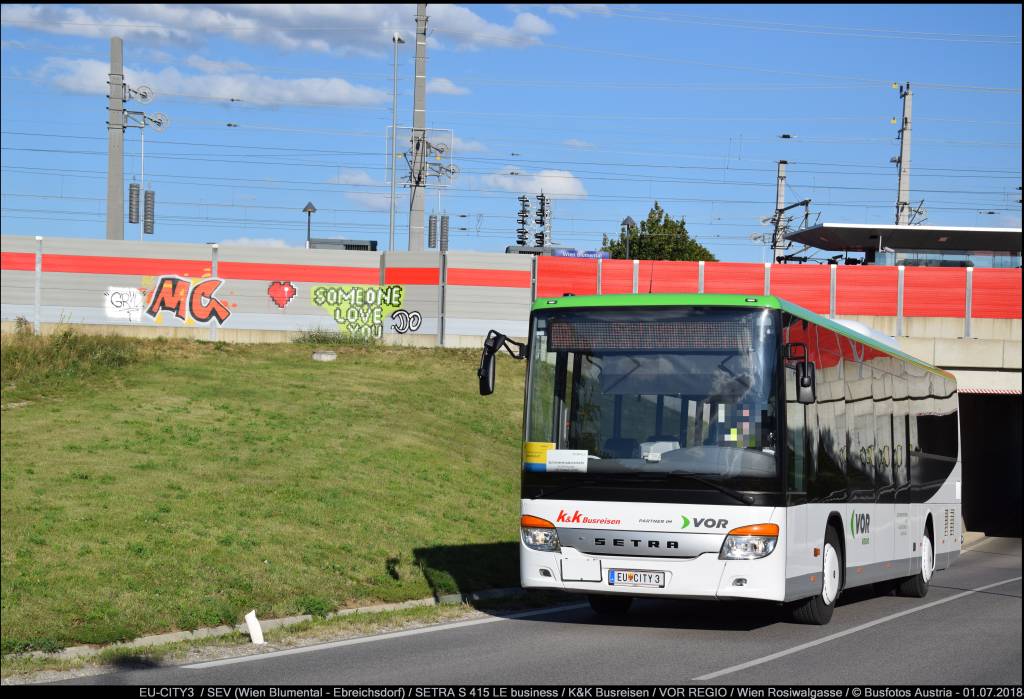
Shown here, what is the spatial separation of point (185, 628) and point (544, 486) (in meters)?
3.84

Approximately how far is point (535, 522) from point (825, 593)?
3199 mm

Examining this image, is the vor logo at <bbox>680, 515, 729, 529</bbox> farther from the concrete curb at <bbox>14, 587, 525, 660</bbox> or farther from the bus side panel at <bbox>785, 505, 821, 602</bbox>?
the concrete curb at <bbox>14, 587, 525, 660</bbox>

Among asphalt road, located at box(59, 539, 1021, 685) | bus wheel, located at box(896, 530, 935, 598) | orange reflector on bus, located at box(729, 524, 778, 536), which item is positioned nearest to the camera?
asphalt road, located at box(59, 539, 1021, 685)

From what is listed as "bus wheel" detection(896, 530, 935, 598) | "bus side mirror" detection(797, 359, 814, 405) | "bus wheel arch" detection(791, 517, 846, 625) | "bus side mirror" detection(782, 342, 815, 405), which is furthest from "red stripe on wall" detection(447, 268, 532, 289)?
"bus side mirror" detection(797, 359, 814, 405)

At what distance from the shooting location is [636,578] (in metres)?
12.0

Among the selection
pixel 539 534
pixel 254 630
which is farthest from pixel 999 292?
pixel 254 630

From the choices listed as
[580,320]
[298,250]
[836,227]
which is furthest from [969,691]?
[836,227]

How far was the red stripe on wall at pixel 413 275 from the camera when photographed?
40.1m

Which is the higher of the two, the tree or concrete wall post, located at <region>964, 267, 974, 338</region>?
the tree

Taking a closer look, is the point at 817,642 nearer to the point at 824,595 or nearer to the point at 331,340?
the point at 824,595

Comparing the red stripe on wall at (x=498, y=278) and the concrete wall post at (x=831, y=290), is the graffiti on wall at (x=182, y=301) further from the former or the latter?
the concrete wall post at (x=831, y=290)

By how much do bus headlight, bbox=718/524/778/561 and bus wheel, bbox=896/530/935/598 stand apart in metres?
6.79

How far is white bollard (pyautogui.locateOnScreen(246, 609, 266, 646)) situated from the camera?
1184 cm

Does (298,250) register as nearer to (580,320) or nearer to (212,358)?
(212,358)
